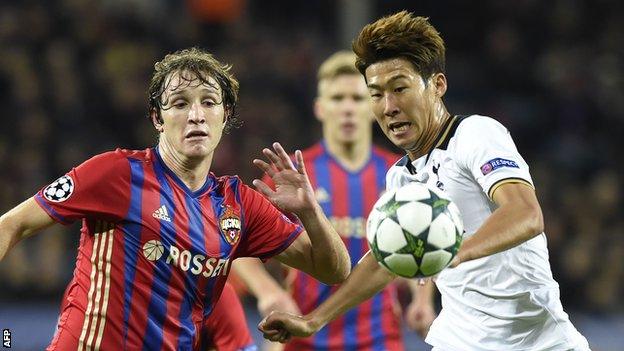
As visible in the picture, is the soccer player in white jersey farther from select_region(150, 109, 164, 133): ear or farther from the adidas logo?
select_region(150, 109, 164, 133): ear

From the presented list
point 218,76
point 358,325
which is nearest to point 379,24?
point 218,76

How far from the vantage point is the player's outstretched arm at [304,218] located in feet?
13.9

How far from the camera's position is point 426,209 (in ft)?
11.9

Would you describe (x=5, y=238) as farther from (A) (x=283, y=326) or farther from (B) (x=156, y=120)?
(A) (x=283, y=326)

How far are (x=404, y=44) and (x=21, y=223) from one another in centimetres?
168

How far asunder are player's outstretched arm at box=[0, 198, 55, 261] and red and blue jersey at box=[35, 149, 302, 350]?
0.04 metres

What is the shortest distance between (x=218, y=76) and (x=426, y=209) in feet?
4.11

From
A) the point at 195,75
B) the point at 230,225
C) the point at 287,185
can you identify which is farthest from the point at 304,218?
the point at 195,75

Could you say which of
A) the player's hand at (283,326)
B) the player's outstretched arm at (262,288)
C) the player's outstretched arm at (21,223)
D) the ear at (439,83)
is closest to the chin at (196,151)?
the player's outstretched arm at (21,223)

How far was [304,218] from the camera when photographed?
427 cm

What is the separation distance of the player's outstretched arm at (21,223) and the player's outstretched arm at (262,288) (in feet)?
6.03

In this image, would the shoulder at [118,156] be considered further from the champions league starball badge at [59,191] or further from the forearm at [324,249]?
the forearm at [324,249]

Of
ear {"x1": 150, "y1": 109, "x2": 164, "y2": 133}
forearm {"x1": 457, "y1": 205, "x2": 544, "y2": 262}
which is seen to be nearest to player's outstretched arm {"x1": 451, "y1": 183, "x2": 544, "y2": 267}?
forearm {"x1": 457, "y1": 205, "x2": 544, "y2": 262}

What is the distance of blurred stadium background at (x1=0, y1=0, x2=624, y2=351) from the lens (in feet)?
31.6
